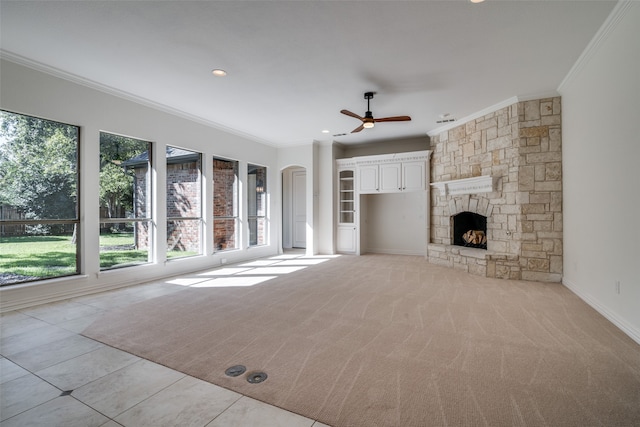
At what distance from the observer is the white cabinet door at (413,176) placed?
682cm

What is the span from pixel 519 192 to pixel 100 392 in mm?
5579

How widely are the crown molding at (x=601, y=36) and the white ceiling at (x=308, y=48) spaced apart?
61 mm

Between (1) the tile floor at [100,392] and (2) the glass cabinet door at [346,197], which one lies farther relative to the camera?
(2) the glass cabinet door at [346,197]

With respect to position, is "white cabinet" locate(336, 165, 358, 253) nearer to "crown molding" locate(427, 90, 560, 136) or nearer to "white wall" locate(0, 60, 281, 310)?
"crown molding" locate(427, 90, 560, 136)

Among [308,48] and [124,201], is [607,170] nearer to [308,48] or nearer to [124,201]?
[308,48]

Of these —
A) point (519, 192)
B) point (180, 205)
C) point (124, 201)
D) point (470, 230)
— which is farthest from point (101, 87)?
point (470, 230)

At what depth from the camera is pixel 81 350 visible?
249 centimetres

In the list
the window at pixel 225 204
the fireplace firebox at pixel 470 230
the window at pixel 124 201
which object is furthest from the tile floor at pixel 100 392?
the fireplace firebox at pixel 470 230

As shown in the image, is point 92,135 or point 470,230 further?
point 470,230

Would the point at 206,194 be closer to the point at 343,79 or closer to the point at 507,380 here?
the point at 343,79

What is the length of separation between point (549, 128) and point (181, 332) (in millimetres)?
5665

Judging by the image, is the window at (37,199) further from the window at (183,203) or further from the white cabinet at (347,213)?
the white cabinet at (347,213)

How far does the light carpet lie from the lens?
1.74 m

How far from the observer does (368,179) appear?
7449 millimetres
